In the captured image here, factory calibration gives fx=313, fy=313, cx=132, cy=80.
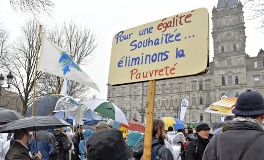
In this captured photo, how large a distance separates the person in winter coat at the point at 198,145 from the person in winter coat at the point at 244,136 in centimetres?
253

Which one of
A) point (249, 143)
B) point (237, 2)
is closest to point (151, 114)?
point (249, 143)

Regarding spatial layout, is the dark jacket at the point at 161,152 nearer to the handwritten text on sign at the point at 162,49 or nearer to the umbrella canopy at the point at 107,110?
the handwritten text on sign at the point at 162,49

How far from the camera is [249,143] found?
229 centimetres

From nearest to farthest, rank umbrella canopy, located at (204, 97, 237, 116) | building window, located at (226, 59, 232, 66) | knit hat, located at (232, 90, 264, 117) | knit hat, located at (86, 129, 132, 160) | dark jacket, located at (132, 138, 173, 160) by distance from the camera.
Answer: knit hat, located at (86, 129, 132, 160) → knit hat, located at (232, 90, 264, 117) → dark jacket, located at (132, 138, 173, 160) → umbrella canopy, located at (204, 97, 237, 116) → building window, located at (226, 59, 232, 66)

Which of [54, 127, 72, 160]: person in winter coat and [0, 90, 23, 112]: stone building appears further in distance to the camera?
[0, 90, 23, 112]: stone building

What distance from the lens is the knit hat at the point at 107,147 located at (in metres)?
2.19

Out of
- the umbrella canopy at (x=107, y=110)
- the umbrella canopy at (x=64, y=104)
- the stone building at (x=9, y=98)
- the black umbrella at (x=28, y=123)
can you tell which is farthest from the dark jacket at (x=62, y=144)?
the stone building at (x=9, y=98)

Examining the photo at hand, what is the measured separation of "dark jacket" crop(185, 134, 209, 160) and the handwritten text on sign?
211 centimetres

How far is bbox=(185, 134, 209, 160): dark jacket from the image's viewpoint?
5.01 metres

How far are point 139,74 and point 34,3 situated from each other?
691cm

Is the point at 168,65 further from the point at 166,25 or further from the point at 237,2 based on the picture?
the point at 237,2

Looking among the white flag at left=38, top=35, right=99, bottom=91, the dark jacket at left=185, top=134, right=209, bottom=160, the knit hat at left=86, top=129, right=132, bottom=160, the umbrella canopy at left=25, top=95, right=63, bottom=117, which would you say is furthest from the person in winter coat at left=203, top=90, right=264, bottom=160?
the umbrella canopy at left=25, top=95, right=63, bottom=117

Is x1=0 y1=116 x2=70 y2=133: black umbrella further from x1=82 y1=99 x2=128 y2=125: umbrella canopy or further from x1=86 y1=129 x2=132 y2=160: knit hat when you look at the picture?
x1=82 y1=99 x2=128 y2=125: umbrella canopy

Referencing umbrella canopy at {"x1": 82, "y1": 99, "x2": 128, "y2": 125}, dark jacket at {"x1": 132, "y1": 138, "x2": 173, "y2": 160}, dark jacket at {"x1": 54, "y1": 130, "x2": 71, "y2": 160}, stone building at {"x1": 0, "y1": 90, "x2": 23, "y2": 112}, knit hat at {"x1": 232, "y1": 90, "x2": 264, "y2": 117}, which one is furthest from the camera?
stone building at {"x1": 0, "y1": 90, "x2": 23, "y2": 112}
